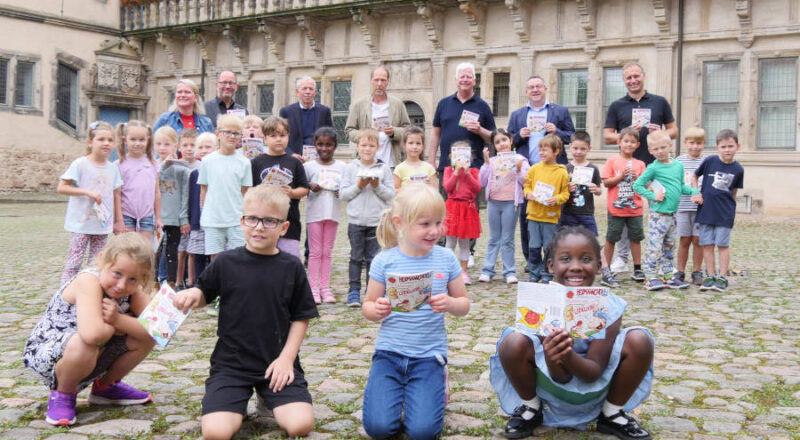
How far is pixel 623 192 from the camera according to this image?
838 centimetres

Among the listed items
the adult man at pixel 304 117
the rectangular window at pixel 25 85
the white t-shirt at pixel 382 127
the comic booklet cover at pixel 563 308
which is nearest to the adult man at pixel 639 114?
the white t-shirt at pixel 382 127

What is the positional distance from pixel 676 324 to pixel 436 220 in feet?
11.2

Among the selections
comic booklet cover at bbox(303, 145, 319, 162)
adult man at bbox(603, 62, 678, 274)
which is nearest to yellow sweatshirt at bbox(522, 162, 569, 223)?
adult man at bbox(603, 62, 678, 274)

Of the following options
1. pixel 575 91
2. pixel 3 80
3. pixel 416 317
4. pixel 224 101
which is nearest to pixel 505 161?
pixel 224 101

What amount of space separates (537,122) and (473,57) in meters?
12.4

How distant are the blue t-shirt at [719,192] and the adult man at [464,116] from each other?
2411mm

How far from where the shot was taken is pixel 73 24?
2664cm

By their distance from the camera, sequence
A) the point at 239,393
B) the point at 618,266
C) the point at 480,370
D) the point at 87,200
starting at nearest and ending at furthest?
the point at 239,393
the point at 480,370
the point at 87,200
the point at 618,266

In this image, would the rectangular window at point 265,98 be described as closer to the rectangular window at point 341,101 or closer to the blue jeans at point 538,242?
the rectangular window at point 341,101

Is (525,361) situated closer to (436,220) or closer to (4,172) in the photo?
(436,220)

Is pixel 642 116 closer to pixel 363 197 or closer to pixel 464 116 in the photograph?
pixel 464 116

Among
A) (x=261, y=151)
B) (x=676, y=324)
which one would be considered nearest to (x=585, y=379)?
(x=676, y=324)

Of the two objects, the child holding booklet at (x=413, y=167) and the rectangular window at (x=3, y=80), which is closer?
the child holding booklet at (x=413, y=167)

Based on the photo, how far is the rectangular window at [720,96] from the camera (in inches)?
689
